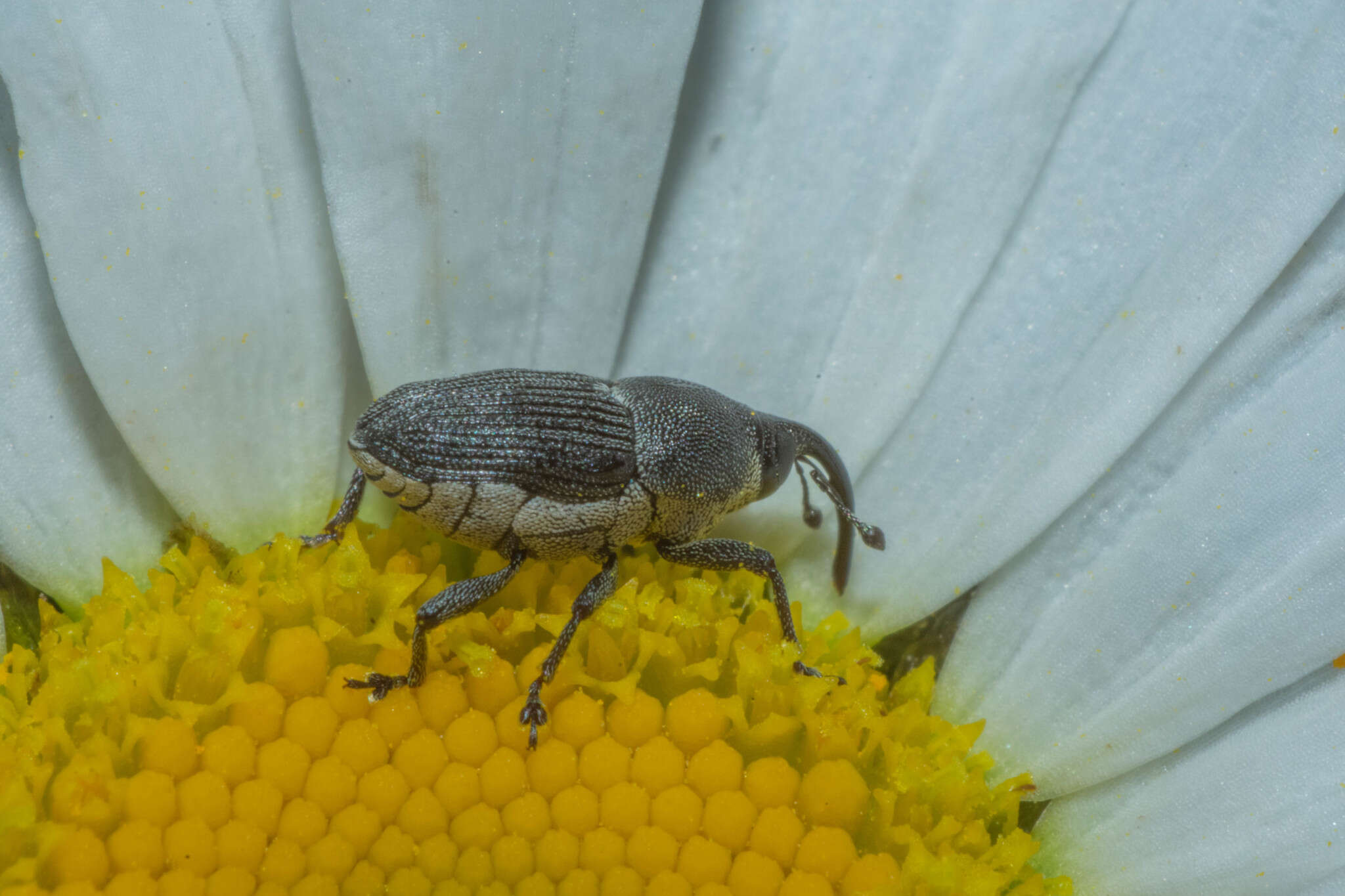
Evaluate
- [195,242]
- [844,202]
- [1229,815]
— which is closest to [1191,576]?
[1229,815]

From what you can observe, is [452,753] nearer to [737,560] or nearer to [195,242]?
[737,560]

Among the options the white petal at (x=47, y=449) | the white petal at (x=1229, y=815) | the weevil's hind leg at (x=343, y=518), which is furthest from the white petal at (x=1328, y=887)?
the white petal at (x=47, y=449)

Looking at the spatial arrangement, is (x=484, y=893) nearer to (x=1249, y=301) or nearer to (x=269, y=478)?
(x=269, y=478)

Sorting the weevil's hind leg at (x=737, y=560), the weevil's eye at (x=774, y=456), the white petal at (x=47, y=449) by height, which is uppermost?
the weevil's eye at (x=774, y=456)

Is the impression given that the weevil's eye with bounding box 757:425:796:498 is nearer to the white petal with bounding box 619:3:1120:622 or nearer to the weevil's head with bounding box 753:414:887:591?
the weevil's head with bounding box 753:414:887:591

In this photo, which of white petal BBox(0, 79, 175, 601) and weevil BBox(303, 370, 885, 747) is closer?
weevil BBox(303, 370, 885, 747)

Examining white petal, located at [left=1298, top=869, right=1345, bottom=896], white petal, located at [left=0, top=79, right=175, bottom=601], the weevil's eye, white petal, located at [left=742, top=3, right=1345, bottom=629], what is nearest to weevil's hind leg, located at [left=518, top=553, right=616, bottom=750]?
the weevil's eye

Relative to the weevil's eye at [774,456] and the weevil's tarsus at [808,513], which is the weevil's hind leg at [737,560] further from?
the weevil's tarsus at [808,513]

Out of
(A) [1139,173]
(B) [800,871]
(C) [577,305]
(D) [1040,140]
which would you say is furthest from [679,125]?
(B) [800,871]
